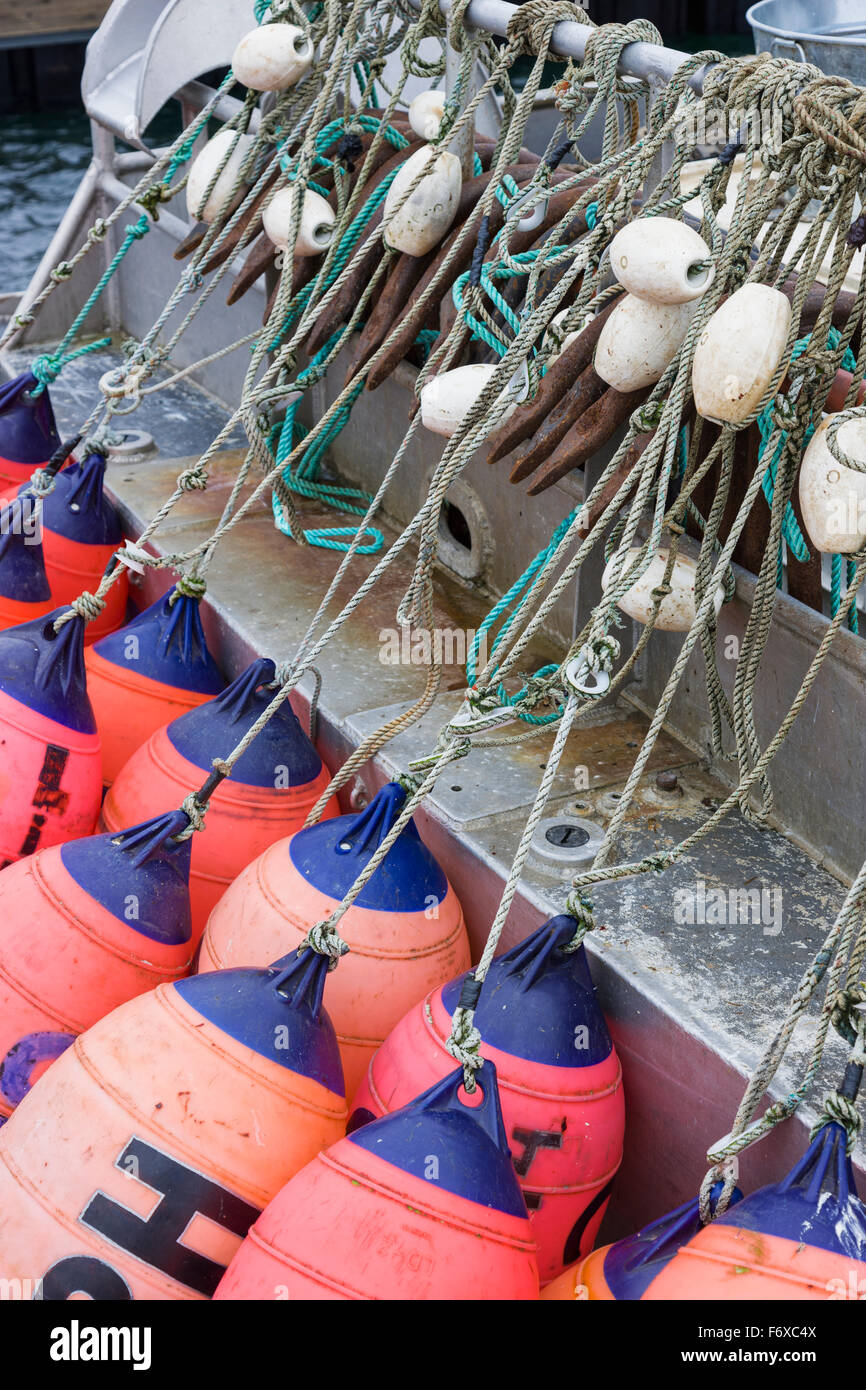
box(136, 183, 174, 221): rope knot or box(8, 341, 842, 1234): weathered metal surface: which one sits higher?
box(136, 183, 174, 221): rope knot

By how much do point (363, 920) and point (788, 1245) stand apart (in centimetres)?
103

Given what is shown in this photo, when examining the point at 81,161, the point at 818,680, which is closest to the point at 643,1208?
the point at 818,680

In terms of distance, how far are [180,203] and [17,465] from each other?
2159mm

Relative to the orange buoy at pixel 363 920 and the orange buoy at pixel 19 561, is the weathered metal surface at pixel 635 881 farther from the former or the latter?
the orange buoy at pixel 19 561

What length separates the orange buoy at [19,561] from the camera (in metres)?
3.86

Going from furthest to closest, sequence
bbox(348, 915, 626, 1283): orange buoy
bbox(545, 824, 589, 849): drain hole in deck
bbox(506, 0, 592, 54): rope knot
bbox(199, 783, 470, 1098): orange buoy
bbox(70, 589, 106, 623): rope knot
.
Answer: bbox(70, 589, 106, 623): rope knot, bbox(506, 0, 592, 54): rope knot, bbox(545, 824, 589, 849): drain hole in deck, bbox(199, 783, 470, 1098): orange buoy, bbox(348, 915, 626, 1283): orange buoy

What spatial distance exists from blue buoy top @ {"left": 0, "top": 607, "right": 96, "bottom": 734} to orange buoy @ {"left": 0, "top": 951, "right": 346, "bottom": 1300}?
1031 mm

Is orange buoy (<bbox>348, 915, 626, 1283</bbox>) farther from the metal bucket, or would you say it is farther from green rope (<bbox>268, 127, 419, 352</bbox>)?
the metal bucket

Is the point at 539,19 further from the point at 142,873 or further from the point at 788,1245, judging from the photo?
the point at 788,1245

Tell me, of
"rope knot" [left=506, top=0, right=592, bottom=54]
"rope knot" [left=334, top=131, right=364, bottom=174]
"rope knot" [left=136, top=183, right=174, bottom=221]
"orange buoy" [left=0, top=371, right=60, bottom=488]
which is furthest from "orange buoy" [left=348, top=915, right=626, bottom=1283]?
"orange buoy" [left=0, top=371, right=60, bottom=488]

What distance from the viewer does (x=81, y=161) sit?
46.1 ft

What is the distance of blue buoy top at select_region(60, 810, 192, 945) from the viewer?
8.92ft

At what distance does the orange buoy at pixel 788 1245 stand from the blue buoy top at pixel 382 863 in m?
0.86

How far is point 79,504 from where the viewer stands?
4.09 m
